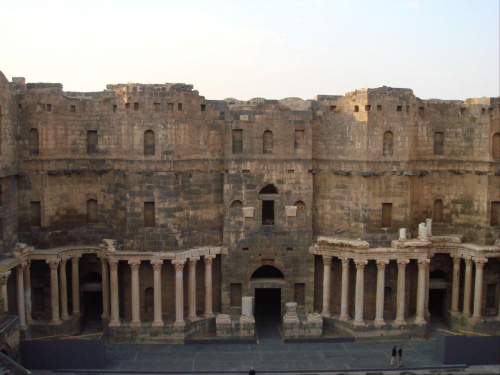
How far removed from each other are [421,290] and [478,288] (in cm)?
306

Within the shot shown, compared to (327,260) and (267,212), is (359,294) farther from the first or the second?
(267,212)

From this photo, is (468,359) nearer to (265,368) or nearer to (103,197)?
(265,368)

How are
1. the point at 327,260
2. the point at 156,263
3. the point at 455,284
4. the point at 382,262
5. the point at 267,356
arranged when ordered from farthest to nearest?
1. the point at 455,284
2. the point at 327,260
3. the point at 382,262
4. the point at 156,263
5. the point at 267,356

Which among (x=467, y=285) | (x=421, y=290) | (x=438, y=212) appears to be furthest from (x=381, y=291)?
(x=438, y=212)

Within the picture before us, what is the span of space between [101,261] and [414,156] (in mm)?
18601

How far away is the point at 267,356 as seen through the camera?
93.7 feet

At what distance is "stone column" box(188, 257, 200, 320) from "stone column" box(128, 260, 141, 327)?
2.74 metres

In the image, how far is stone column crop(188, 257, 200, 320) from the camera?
30258mm

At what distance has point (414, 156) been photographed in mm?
31484

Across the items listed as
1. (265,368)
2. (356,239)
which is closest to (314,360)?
(265,368)

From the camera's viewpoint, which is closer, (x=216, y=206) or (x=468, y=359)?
(x=468, y=359)

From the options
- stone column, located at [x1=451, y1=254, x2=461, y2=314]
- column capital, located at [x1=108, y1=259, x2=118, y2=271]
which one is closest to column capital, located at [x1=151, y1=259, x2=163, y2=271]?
column capital, located at [x1=108, y1=259, x2=118, y2=271]

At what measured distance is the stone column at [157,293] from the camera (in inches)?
1155

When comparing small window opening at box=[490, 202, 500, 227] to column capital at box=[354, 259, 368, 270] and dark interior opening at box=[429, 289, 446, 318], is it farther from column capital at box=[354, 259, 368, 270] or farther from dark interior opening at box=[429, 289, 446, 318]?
column capital at box=[354, 259, 368, 270]
